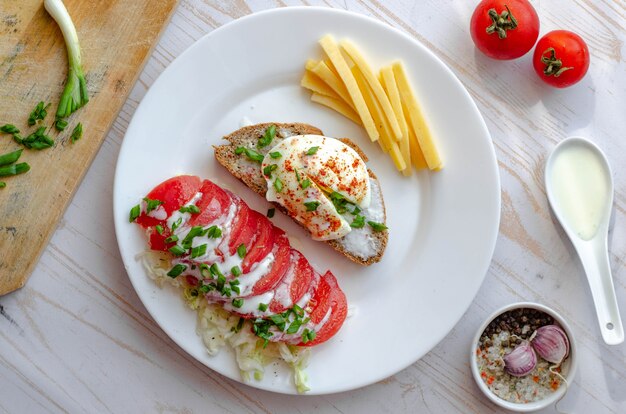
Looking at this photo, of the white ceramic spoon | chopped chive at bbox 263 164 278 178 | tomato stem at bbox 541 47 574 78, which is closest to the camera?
chopped chive at bbox 263 164 278 178

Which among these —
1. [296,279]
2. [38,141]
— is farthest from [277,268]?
[38,141]

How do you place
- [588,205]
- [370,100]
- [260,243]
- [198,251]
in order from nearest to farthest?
1. [198,251]
2. [260,243]
3. [370,100]
4. [588,205]

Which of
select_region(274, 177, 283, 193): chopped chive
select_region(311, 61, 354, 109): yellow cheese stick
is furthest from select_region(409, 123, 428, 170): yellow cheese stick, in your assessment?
select_region(274, 177, 283, 193): chopped chive

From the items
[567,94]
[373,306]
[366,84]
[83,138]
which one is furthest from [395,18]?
[83,138]

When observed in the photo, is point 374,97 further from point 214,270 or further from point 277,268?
point 214,270

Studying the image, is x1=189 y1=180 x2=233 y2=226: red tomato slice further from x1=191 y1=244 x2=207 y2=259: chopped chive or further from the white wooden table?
the white wooden table

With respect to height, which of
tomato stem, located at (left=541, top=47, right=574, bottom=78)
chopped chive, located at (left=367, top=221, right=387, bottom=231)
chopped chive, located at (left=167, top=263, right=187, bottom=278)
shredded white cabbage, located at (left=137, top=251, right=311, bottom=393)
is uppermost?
tomato stem, located at (left=541, top=47, right=574, bottom=78)

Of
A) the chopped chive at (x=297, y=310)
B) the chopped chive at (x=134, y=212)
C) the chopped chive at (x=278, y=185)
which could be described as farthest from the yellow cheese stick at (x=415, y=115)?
the chopped chive at (x=134, y=212)
